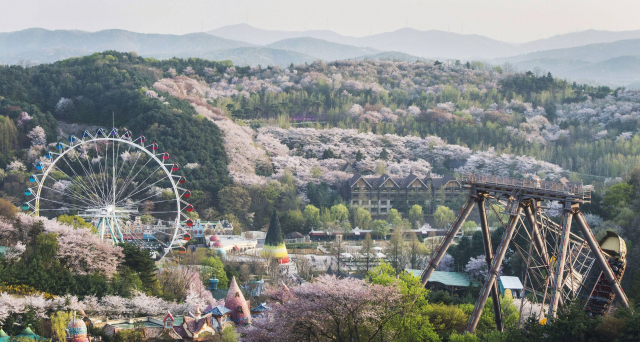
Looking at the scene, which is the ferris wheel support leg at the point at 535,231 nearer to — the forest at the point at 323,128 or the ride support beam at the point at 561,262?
the ride support beam at the point at 561,262

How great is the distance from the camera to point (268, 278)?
50688 mm

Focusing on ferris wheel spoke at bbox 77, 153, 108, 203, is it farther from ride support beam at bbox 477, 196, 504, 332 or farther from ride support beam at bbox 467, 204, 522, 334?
ride support beam at bbox 467, 204, 522, 334

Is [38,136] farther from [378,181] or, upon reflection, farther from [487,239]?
[487,239]

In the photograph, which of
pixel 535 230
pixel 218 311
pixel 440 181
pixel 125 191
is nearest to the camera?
pixel 535 230

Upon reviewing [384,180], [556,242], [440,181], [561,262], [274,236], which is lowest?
[440,181]

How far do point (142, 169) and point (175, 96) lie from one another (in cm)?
2125

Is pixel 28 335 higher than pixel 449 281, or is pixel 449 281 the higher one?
pixel 28 335

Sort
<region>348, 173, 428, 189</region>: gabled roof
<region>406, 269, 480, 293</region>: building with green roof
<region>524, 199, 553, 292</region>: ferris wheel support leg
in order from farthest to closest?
<region>348, 173, 428, 189</region>: gabled roof → <region>406, 269, 480, 293</region>: building with green roof → <region>524, 199, 553, 292</region>: ferris wheel support leg

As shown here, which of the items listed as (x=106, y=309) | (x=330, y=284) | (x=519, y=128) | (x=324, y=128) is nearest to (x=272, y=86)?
(x=324, y=128)

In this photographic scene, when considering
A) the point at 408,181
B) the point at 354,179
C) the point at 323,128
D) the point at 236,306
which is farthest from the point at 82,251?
the point at 323,128

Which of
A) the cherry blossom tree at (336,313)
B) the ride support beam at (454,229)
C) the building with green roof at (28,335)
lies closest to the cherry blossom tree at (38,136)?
the building with green roof at (28,335)

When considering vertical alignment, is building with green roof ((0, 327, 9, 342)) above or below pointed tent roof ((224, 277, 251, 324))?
above

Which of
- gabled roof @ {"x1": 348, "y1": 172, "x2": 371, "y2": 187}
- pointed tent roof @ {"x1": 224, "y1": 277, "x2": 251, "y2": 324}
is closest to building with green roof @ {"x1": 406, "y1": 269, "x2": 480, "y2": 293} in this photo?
pointed tent roof @ {"x1": 224, "y1": 277, "x2": 251, "y2": 324}

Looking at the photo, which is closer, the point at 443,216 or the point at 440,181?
the point at 443,216
